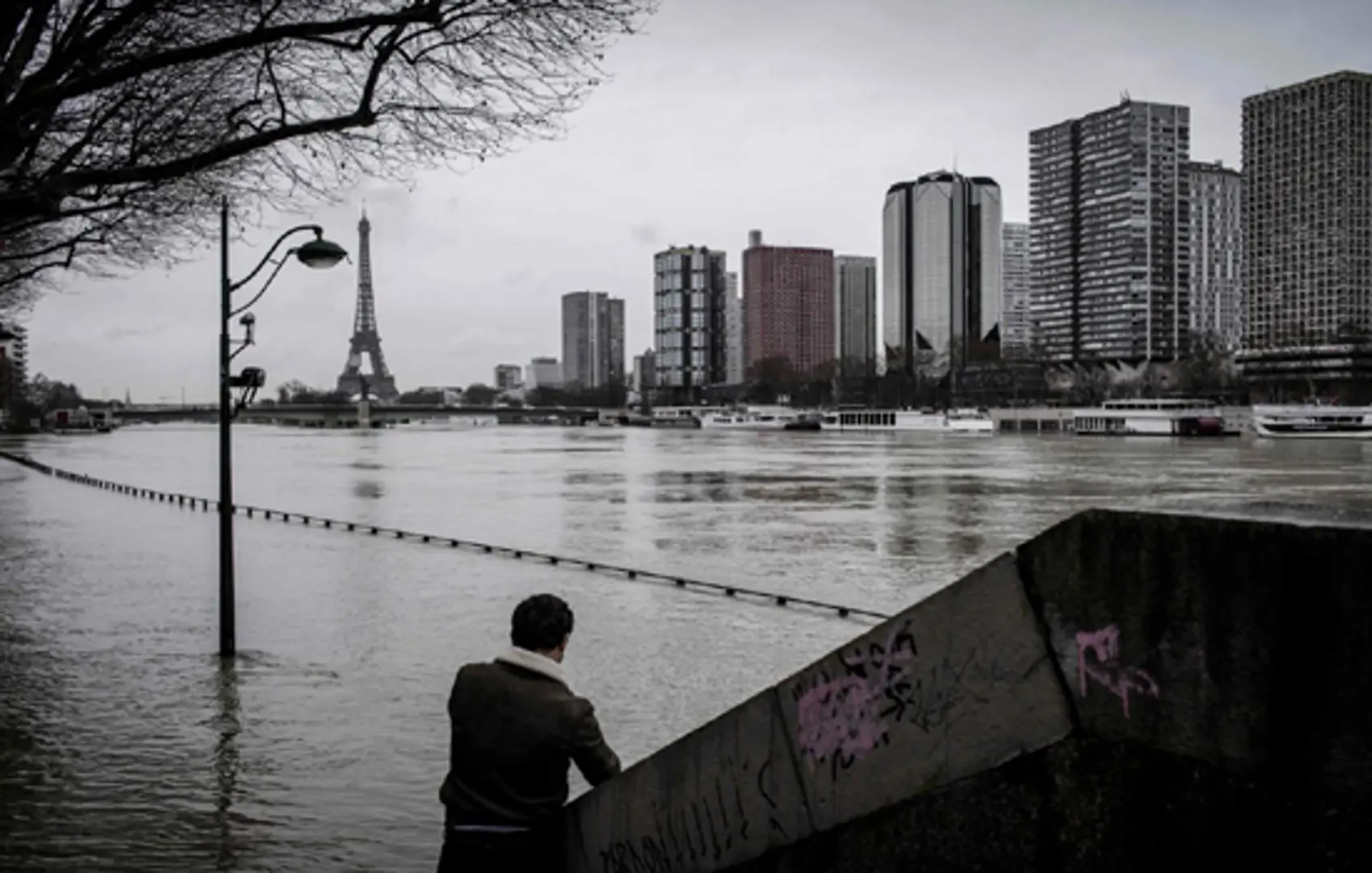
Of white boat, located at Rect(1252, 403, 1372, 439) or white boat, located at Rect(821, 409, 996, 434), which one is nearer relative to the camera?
white boat, located at Rect(1252, 403, 1372, 439)

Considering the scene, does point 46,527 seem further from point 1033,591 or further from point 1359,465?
point 1359,465

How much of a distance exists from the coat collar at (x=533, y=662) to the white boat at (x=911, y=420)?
5699 inches

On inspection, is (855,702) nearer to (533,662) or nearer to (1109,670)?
(1109,670)

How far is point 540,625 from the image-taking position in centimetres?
473

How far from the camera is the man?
4.66 meters

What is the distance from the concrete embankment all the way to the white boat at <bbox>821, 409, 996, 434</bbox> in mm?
145000

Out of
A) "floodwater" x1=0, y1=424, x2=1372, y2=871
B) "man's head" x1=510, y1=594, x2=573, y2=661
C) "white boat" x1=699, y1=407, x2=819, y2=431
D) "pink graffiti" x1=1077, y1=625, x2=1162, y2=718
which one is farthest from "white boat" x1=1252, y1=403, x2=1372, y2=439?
"pink graffiti" x1=1077, y1=625, x2=1162, y2=718

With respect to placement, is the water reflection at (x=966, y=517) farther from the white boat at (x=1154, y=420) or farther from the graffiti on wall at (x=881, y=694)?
the white boat at (x=1154, y=420)

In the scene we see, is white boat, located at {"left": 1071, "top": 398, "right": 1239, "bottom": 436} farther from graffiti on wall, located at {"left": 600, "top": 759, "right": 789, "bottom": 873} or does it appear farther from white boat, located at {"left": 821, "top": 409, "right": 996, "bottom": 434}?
graffiti on wall, located at {"left": 600, "top": 759, "right": 789, "bottom": 873}

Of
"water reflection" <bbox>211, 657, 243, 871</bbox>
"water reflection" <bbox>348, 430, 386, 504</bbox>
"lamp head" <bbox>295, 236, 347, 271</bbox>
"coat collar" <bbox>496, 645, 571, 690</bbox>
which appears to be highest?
"lamp head" <bbox>295, 236, 347, 271</bbox>

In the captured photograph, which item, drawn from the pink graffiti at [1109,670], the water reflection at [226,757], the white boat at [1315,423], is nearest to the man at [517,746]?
the pink graffiti at [1109,670]

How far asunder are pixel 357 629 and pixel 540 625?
11.8m

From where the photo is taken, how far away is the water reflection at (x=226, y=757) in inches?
301

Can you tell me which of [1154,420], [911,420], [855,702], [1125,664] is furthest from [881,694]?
[911,420]
